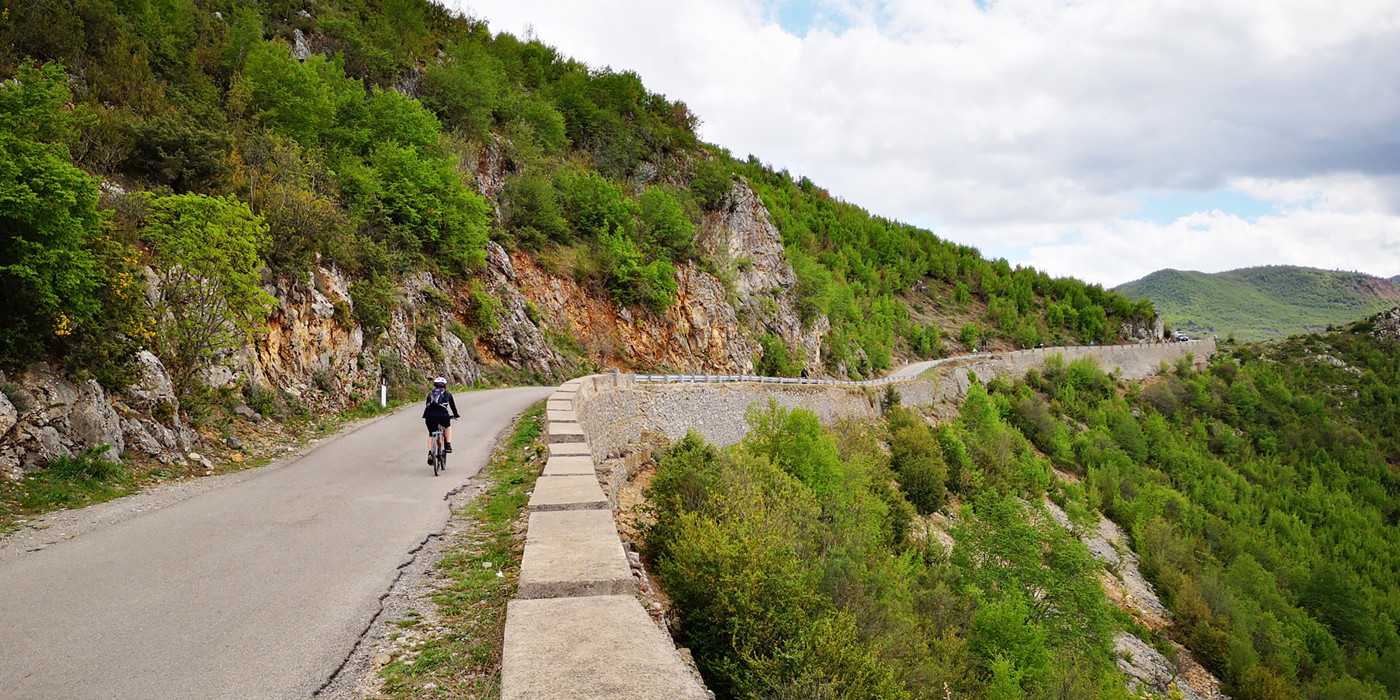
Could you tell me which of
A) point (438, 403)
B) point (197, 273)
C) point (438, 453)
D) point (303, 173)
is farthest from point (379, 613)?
point (303, 173)

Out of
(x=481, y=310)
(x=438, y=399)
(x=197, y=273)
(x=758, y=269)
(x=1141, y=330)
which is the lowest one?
(x=438, y=399)

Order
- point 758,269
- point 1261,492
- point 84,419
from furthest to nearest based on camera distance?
point 1261,492, point 758,269, point 84,419

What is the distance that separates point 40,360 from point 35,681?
765 cm

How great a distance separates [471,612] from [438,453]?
625cm

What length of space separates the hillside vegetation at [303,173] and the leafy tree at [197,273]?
1.8 inches

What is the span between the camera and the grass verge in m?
3.55

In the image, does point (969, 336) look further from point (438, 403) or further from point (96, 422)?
point (96, 422)

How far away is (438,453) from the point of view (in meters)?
10.2

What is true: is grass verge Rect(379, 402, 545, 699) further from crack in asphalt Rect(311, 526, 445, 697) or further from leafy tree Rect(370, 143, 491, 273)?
leafy tree Rect(370, 143, 491, 273)

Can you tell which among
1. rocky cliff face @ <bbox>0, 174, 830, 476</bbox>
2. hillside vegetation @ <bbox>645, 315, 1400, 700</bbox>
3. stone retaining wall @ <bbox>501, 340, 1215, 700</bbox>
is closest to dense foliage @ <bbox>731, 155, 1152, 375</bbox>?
rocky cliff face @ <bbox>0, 174, 830, 476</bbox>

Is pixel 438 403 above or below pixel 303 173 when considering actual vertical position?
below

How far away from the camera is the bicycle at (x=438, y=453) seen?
10094 millimetres

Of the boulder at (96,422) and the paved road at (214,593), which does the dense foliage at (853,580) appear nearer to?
the paved road at (214,593)

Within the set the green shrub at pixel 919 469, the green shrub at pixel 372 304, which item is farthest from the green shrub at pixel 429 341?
the green shrub at pixel 919 469
